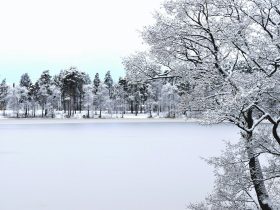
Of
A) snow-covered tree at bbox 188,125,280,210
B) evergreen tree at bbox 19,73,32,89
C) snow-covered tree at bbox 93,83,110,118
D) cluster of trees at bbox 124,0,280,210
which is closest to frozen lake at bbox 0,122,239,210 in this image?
snow-covered tree at bbox 188,125,280,210

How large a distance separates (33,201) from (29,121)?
10182cm

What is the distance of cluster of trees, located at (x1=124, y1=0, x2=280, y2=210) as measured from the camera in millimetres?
9305

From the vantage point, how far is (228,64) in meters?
10.5

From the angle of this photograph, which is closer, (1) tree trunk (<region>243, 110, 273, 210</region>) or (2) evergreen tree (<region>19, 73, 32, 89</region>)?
(1) tree trunk (<region>243, 110, 273, 210</region>)

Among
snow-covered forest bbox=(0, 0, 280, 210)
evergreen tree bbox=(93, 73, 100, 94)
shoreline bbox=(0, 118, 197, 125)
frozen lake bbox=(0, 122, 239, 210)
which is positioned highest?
evergreen tree bbox=(93, 73, 100, 94)

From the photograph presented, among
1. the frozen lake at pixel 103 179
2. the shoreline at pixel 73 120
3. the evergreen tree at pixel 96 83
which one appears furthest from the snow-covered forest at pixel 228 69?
the evergreen tree at pixel 96 83

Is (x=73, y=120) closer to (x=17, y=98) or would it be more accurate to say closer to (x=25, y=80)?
(x=17, y=98)

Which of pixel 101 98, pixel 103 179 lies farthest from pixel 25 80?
pixel 103 179

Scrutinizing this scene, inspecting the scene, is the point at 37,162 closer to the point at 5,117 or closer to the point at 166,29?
the point at 166,29

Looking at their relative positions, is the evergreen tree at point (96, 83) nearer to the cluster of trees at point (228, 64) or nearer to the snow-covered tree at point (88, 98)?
the snow-covered tree at point (88, 98)

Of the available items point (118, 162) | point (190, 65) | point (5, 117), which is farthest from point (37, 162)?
point (5, 117)

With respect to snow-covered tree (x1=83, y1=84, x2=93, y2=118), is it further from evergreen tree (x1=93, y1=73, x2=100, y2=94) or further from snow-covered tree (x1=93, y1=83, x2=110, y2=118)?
evergreen tree (x1=93, y1=73, x2=100, y2=94)

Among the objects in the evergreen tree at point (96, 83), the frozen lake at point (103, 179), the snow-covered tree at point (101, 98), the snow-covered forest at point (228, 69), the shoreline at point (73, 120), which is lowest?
the frozen lake at point (103, 179)

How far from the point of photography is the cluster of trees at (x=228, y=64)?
30.5 feet
